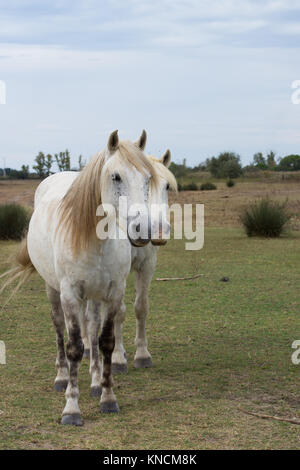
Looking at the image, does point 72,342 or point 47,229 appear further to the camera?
point 47,229

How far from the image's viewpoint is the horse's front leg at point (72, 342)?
14.4ft

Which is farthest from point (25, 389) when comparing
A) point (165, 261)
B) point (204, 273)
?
point (165, 261)

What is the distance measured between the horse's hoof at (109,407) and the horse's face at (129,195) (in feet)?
4.68

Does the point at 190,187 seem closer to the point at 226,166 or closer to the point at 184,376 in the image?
the point at 226,166

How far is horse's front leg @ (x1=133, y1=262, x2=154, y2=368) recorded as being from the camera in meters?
5.85

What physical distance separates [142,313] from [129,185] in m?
2.28

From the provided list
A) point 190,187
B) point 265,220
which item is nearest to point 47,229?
point 265,220

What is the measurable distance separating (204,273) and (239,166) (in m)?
34.6

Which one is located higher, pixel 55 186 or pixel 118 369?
pixel 55 186

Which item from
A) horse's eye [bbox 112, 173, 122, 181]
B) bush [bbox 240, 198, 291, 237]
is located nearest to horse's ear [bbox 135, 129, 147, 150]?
horse's eye [bbox 112, 173, 122, 181]

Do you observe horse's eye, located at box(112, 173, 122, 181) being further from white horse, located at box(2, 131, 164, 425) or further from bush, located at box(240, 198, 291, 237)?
bush, located at box(240, 198, 291, 237)

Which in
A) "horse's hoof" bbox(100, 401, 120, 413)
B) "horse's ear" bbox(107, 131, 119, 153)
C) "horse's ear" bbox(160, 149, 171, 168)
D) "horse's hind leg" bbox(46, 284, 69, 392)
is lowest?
"horse's hoof" bbox(100, 401, 120, 413)

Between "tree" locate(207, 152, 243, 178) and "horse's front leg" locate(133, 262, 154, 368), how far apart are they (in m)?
38.2

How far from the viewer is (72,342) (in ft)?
14.7
